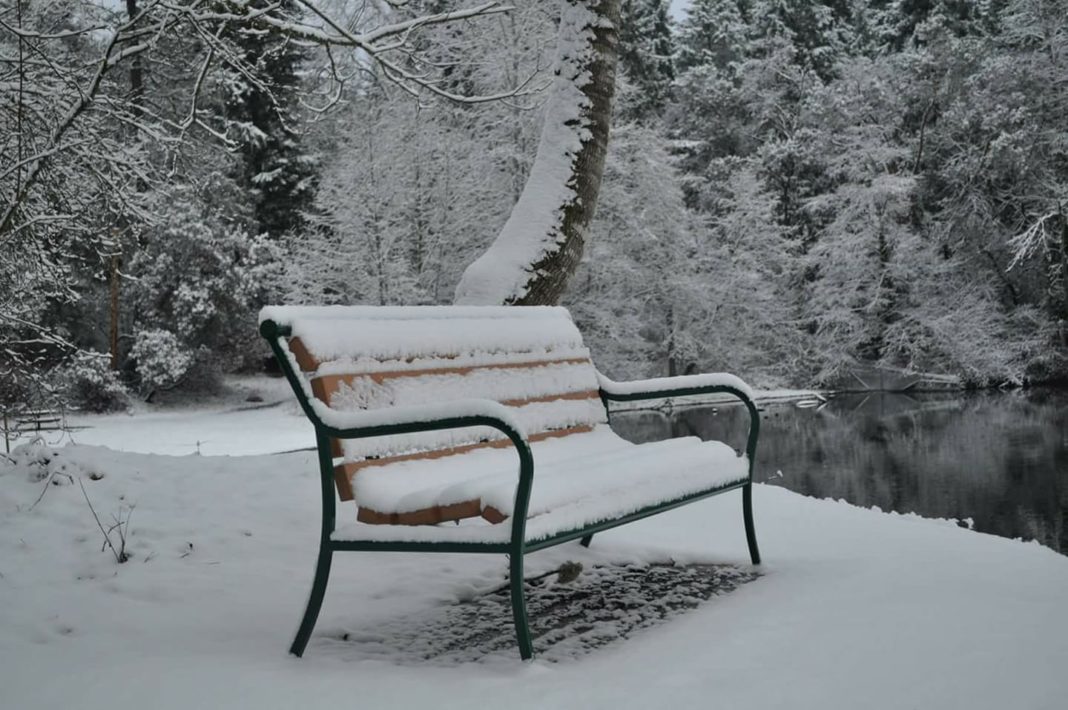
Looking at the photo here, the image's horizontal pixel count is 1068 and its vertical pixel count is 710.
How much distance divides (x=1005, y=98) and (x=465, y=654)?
23.5m

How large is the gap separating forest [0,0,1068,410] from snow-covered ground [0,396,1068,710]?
11600mm

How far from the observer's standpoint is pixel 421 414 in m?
2.30

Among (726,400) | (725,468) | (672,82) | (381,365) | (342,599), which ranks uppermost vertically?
(672,82)

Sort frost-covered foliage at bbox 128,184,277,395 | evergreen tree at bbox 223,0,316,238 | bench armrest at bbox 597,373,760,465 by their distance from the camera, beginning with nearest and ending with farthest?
bench armrest at bbox 597,373,760,465, frost-covered foliage at bbox 128,184,277,395, evergreen tree at bbox 223,0,316,238

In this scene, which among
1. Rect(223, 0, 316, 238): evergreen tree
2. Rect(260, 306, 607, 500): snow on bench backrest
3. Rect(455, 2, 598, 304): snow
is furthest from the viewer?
Rect(223, 0, 316, 238): evergreen tree

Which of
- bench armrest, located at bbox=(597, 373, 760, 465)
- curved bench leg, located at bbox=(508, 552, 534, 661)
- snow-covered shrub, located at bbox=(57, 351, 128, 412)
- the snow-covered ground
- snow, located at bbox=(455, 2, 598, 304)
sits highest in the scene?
snow, located at bbox=(455, 2, 598, 304)

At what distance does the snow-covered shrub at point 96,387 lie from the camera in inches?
676

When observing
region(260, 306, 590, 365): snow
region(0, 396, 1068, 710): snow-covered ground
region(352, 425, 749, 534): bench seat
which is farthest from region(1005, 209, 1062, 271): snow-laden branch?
region(352, 425, 749, 534): bench seat

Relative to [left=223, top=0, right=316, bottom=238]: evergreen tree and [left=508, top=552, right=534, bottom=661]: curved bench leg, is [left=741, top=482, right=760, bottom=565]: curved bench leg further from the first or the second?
[left=223, top=0, right=316, bottom=238]: evergreen tree

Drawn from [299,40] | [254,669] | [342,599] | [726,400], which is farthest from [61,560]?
[726,400]

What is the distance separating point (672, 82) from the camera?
28.3 metres

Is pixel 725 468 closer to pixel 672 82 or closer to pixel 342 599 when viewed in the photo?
pixel 342 599

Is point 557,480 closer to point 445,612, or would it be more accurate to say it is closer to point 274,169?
point 445,612

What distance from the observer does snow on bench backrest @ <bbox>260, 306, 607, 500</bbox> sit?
261cm
